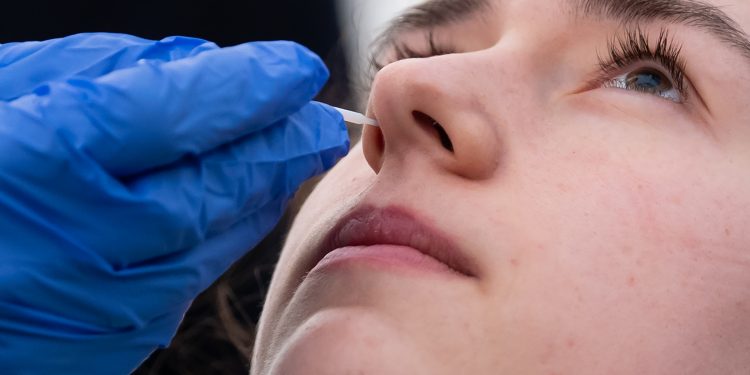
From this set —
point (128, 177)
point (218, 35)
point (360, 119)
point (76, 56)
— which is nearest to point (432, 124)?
point (360, 119)

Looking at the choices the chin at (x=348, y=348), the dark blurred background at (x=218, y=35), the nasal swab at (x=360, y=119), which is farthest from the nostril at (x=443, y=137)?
the dark blurred background at (x=218, y=35)

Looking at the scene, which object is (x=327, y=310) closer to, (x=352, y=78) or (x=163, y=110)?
(x=163, y=110)

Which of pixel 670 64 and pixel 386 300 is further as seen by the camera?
pixel 670 64

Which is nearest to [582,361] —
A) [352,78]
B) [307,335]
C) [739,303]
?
[739,303]

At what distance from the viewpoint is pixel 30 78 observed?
3.71 ft

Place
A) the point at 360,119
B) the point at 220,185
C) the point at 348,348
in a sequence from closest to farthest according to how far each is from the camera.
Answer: the point at 348,348
the point at 220,185
the point at 360,119

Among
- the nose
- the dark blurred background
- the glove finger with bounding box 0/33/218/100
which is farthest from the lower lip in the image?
the dark blurred background

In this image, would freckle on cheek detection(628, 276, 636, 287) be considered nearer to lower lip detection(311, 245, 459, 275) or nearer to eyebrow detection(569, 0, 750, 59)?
lower lip detection(311, 245, 459, 275)

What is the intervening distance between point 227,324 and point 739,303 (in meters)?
1.22

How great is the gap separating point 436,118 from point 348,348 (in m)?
0.30

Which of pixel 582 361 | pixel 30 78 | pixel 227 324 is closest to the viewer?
pixel 582 361

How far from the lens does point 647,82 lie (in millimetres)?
Answer: 1211

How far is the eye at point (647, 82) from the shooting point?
1.19 meters

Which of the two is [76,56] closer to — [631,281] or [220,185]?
[220,185]
